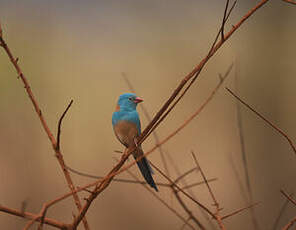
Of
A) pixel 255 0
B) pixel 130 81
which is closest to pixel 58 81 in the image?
pixel 130 81

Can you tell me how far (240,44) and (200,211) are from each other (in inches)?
28.5

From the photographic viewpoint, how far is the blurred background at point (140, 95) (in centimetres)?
128

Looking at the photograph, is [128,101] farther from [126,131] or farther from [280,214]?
[280,214]

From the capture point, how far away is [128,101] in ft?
3.24

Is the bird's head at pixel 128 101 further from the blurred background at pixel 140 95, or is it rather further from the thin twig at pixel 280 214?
the thin twig at pixel 280 214

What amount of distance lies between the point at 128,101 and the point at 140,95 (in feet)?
1.10

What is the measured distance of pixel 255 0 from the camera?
56.1 inches

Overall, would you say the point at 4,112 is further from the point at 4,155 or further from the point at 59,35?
the point at 59,35

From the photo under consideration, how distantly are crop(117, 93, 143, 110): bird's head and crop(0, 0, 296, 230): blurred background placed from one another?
0.92 feet

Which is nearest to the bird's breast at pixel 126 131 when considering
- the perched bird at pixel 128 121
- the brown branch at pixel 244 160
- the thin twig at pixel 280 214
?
the perched bird at pixel 128 121

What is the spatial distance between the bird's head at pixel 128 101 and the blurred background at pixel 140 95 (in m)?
0.28

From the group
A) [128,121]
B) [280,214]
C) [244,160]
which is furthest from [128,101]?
[280,214]

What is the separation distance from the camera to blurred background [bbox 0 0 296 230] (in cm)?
128

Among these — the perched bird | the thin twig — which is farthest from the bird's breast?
the thin twig
